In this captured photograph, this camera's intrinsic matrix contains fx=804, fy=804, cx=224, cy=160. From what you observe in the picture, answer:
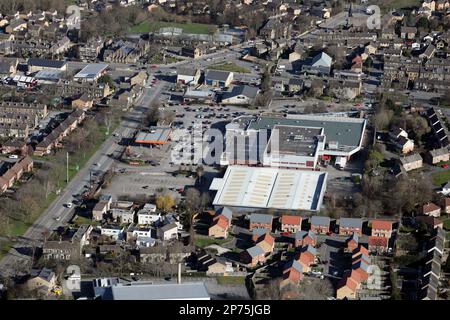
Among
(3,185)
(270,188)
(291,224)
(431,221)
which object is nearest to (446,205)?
(431,221)

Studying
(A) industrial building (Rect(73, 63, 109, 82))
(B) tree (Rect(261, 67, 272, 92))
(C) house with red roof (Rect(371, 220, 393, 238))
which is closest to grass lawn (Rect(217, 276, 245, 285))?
(C) house with red roof (Rect(371, 220, 393, 238))


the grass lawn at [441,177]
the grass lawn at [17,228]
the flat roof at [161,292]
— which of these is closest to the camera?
the flat roof at [161,292]

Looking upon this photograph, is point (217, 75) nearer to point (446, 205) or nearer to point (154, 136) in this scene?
point (154, 136)

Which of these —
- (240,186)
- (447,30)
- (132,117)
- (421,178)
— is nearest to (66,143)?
(132,117)

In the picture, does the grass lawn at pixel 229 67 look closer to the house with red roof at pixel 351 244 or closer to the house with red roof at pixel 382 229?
the house with red roof at pixel 382 229

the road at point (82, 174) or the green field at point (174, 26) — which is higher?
the green field at point (174, 26)

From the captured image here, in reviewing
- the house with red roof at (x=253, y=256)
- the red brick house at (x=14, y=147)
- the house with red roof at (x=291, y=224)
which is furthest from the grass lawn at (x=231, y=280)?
the red brick house at (x=14, y=147)

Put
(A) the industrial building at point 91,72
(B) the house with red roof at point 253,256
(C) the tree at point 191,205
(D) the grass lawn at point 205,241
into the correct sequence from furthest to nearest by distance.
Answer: (A) the industrial building at point 91,72
(C) the tree at point 191,205
(D) the grass lawn at point 205,241
(B) the house with red roof at point 253,256
